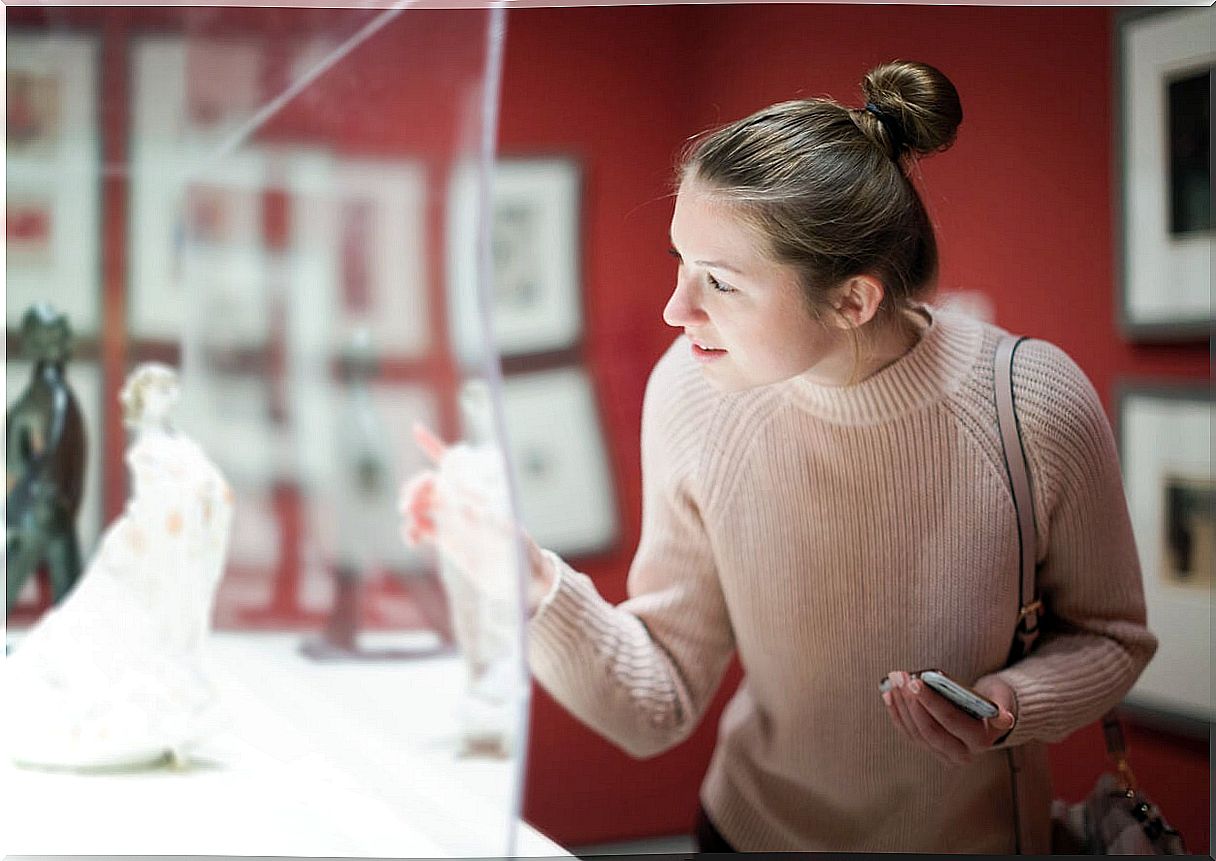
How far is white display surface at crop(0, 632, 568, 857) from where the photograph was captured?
1.02 metres

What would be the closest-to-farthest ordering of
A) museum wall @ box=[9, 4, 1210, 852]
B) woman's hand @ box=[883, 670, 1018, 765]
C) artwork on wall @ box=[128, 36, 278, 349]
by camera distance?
artwork on wall @ box=[128, 36, 278, 349], woman's hand @ box=[883, 670, 1018, 765], museum wall @ box=[9, 4, 1210, 852]

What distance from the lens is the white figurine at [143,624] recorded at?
1228mm

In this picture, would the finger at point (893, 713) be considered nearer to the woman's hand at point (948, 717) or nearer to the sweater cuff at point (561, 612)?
the woman's hand at point (948, 717)

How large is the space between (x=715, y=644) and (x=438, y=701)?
41 centimetres

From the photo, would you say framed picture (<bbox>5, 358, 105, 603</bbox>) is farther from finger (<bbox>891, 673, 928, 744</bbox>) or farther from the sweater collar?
finger (<bbox>891, 673, 928, 744</bbox>)

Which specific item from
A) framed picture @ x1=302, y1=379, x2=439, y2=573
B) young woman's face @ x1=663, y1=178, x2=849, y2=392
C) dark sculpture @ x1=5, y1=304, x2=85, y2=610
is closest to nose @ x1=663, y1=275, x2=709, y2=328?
young woman's face @ x1=663, y1=178, x2=849, y2=392

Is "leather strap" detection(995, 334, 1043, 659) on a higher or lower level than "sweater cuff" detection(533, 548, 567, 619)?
higher

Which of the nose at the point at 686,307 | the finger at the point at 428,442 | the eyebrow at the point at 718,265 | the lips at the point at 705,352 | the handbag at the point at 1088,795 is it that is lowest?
the handbag at the point at 1088,795

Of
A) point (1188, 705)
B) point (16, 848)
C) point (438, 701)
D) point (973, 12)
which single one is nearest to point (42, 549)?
point (16, 848)

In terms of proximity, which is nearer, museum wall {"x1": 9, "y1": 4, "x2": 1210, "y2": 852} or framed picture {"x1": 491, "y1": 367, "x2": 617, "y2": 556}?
museum wall {"x1": 9, "y1": 4, "x2": 1210, "y2": 852}

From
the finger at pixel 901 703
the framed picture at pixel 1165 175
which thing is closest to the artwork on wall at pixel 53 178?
the finger at pixel 901 703

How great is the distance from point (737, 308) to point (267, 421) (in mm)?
499

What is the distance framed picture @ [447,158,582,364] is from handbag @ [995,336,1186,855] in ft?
1.81

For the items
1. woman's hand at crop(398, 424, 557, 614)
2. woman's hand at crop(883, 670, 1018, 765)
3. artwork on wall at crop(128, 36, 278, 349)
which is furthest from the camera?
woman's hand at crop(883, 670, 1018, 765)
